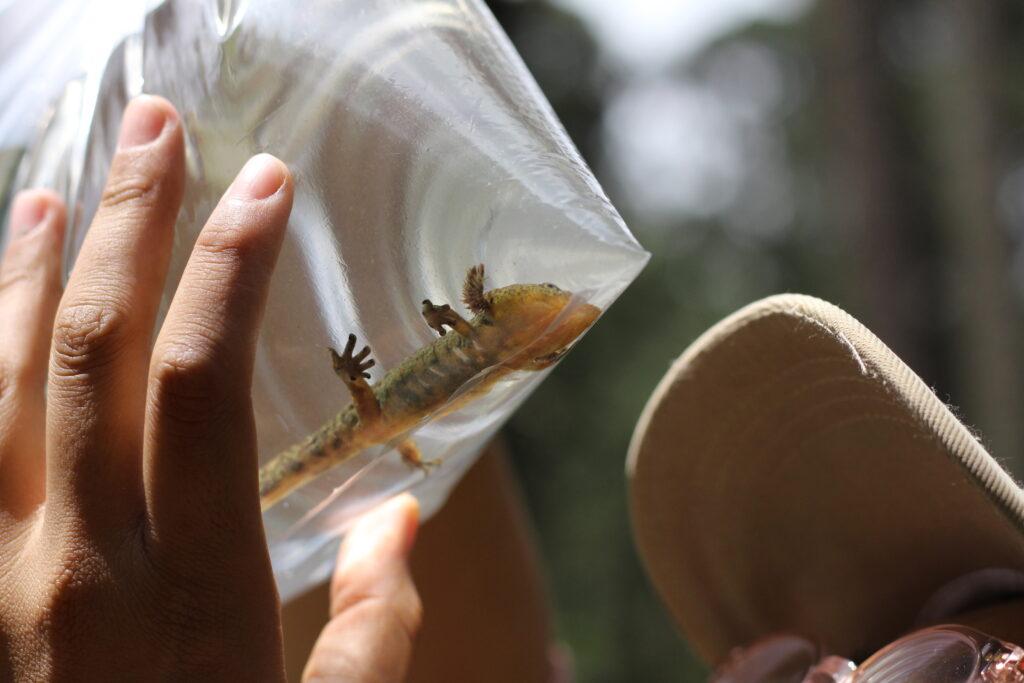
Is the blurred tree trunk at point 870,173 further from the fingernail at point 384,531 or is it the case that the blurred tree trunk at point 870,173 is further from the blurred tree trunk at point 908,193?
the fingernail at point 384,531

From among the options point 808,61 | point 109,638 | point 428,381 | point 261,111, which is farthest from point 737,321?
point 808,61

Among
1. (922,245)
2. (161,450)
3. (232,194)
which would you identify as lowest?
(922,245)

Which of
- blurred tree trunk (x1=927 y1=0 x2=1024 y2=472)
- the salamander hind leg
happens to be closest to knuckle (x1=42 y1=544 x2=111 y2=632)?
the salamander hind leg

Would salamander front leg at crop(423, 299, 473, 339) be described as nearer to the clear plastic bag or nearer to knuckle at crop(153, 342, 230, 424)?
the clear plastic bag

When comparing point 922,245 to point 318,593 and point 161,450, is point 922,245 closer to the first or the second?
point 318,593

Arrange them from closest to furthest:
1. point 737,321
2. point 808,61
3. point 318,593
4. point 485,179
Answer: point 485,179 → point 737,321 → point 318,593 → point 808,61

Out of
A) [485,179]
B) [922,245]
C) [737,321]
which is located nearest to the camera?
[485,179]
